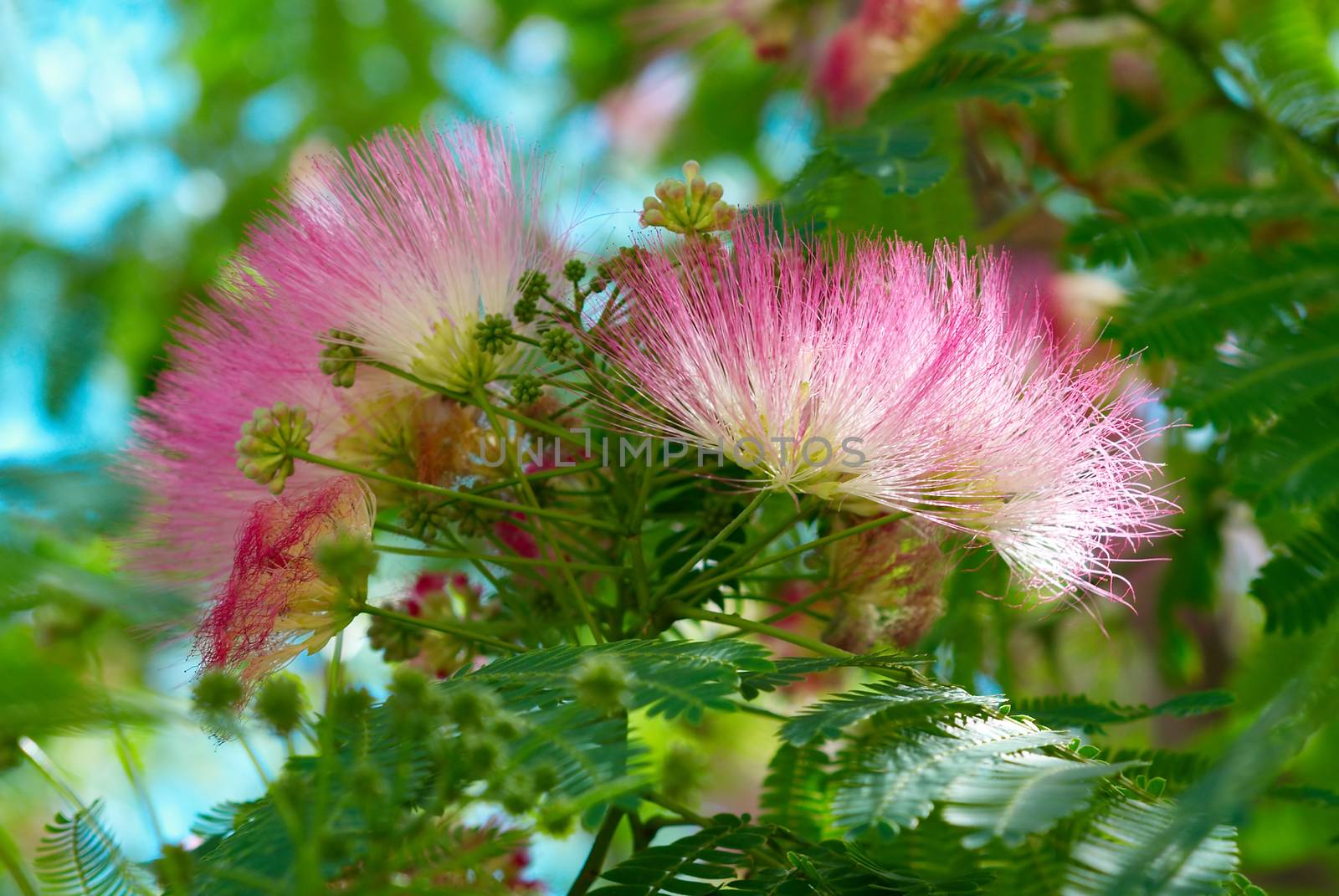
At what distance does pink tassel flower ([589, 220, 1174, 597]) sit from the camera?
1.37 meters

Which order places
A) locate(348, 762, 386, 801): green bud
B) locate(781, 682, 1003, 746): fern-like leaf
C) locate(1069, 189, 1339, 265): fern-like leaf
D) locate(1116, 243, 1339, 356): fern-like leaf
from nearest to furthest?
locate(348, 762, 386, 801): green bud
locate(781, 682, 1003, 746): fern-like leaf
locate(1116, 243, 1339, 356): fern-like leaf
locate(1069, 189, 1339, 265): fern-like leaf

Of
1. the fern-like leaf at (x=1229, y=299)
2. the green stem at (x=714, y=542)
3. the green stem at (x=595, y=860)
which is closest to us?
the green stem at (x=714, y=542)

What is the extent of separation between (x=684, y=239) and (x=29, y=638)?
1.49 meters

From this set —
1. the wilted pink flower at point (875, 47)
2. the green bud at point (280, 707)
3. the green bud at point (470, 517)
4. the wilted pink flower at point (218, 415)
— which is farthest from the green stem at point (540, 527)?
the wilted pink flower at point (875, 47)

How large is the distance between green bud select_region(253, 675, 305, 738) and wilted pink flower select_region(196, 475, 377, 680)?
33cm

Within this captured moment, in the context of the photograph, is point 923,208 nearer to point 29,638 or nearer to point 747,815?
point 747,815

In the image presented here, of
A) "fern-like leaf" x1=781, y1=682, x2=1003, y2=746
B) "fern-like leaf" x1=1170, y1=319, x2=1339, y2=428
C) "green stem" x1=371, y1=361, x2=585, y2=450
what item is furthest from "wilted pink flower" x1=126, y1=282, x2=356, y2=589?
"fern-like leaf" x1=1170, y1=319, x2=1339, y2=428

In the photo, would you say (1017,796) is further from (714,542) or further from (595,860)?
(595,860)

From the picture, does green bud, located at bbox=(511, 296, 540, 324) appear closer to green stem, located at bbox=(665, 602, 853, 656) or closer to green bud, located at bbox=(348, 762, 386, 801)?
green stem, located at bbox=(665, 602, 853, 656)

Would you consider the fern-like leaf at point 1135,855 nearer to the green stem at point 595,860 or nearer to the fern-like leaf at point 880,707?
the fern-like leaf at point 880,707

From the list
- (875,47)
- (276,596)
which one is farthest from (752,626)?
(875,47)

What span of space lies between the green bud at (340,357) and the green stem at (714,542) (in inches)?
18.5

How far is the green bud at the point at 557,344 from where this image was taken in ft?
4.83

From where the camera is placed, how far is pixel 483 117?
3035 mm
